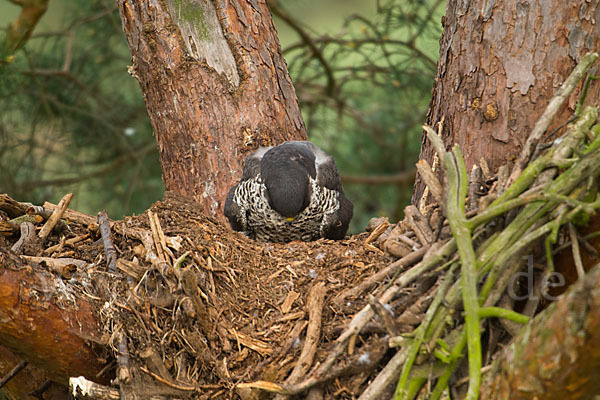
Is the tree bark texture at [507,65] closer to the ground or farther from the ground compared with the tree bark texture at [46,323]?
farther from the ground

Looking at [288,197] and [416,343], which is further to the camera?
[288,197]

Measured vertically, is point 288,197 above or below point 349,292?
above

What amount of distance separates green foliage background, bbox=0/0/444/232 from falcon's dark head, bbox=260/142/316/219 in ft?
5.10

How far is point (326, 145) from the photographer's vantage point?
24.0 feet

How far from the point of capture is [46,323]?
2.13 m

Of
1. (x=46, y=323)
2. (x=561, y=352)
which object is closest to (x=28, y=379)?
(x=46, y=323)

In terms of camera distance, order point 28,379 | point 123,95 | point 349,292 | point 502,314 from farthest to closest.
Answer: point 123,95, point 28,379, point 349,292, point 502,314

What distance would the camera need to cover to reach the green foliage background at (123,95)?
517 centimetres

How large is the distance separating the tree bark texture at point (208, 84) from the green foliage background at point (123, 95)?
1388mm

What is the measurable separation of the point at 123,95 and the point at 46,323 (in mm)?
4532

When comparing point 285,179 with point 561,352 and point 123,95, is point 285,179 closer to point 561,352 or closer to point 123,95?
point 561,352

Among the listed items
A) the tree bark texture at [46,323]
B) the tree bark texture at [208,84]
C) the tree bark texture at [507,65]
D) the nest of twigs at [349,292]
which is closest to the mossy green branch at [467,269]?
the nest of twigs at [349,292]

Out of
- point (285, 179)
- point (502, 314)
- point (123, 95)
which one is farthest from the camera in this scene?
point (123, 95)

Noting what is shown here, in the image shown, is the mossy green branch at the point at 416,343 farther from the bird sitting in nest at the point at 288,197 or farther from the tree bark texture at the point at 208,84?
the tree bark texture at the point at 208,84
